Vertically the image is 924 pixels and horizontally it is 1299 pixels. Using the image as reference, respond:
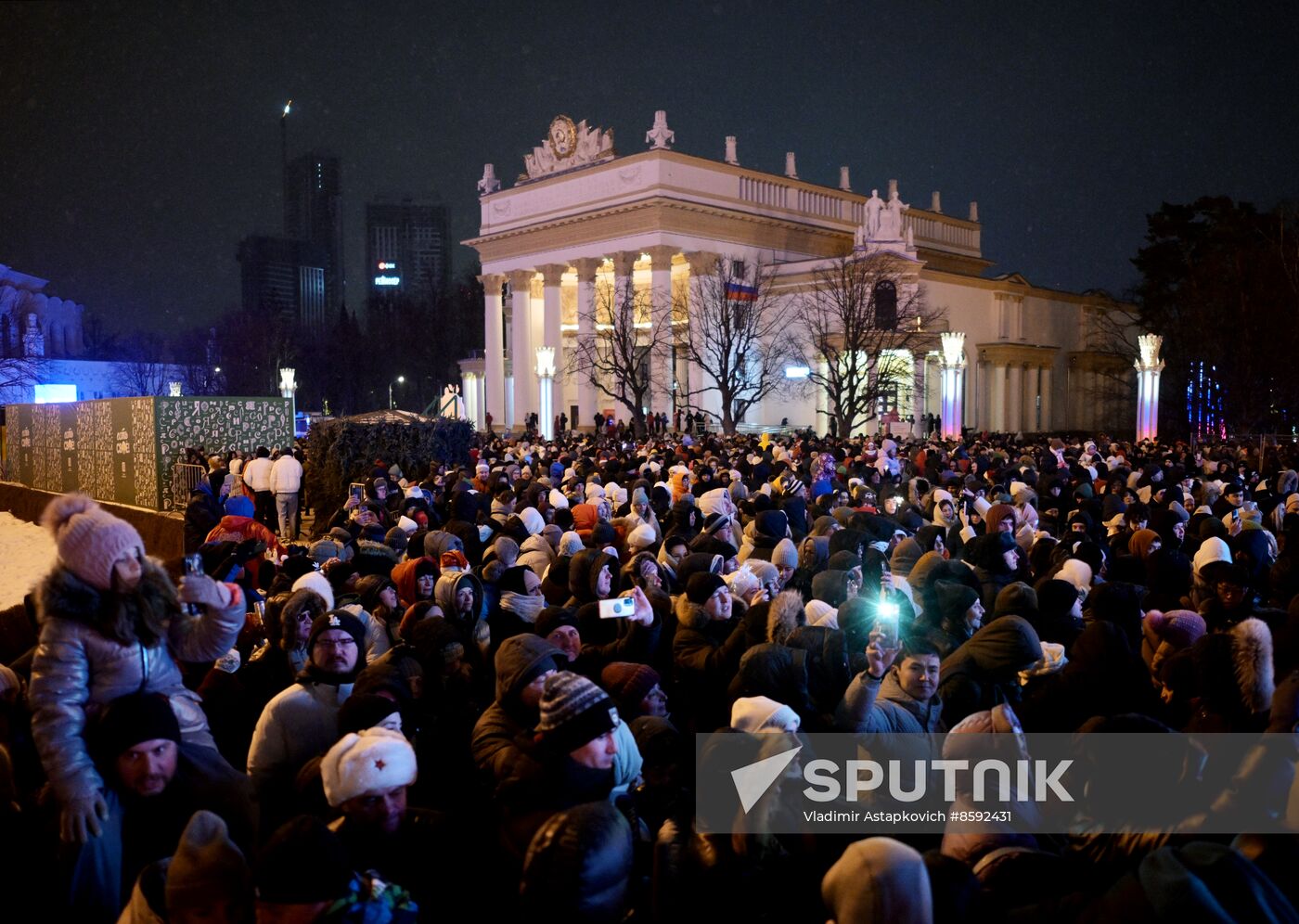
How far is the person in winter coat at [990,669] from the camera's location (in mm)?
4609

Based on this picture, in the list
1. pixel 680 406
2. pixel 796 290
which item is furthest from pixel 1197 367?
pixel 680 406

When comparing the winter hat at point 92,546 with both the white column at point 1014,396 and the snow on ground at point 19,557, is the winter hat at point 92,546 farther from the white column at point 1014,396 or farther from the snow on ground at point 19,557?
the white column at point 1014,396

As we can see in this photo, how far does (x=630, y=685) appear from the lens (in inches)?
178

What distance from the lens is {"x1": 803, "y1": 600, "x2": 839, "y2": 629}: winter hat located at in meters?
5.50

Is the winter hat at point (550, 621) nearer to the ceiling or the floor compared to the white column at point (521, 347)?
nearer to the floor

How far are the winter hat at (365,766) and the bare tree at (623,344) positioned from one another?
117ft

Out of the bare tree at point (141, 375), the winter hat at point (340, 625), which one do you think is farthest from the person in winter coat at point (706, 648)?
the bare tree at point (141, 375)

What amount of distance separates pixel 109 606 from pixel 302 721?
105cm

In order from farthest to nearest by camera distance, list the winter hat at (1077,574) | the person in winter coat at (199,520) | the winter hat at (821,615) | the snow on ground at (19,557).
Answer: the snow on ground at (19,557) < the person in winter coat at (199,520) < the winter hat at (1077,574) < the winter hat at (821,615)

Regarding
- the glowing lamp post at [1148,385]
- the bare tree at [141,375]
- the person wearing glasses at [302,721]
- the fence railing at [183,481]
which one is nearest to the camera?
the person wearing glasses at [302,721]

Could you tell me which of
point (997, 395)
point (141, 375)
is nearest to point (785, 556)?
point (997, 395)

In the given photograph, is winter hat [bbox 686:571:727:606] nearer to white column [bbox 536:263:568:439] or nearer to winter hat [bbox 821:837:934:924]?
winter hat [bbox 821:837:934:924]

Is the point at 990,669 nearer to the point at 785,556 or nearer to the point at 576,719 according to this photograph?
the point at 576,719

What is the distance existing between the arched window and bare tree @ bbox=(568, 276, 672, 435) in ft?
31.5
